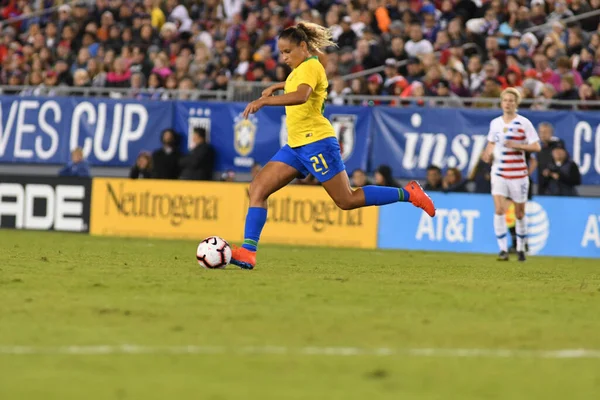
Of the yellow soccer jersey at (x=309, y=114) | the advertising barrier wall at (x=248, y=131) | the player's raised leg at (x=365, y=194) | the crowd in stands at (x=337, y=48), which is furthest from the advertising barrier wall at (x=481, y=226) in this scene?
the yellow soccer jersey at (x=309, y=114)

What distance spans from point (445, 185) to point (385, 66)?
3.08 meters

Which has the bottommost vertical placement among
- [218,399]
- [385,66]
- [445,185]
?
[218,399]

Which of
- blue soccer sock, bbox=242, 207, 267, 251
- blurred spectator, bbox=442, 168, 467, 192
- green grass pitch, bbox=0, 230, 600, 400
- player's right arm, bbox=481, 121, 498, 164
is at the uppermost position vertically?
player's right arm, bbox=481, 121, 498, 164

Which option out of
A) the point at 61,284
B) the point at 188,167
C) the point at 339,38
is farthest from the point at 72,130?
the point at 61,284

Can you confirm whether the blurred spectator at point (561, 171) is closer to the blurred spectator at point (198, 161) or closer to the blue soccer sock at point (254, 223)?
the blurred spectator at point (198, 161)

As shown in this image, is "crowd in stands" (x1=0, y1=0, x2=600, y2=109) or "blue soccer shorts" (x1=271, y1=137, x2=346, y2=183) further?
"crowd in stands" (x1=0, y1=0, x2=600, y2=109)

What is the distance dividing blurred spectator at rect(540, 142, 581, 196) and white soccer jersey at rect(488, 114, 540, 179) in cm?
357

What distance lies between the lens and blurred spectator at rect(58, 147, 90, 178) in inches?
891

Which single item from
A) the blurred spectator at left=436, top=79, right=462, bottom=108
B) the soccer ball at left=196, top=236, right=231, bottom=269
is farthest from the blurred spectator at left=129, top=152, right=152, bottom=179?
the soccer ball at left=196, top=236, right=231, bottom=269

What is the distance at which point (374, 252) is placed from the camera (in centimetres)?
1848

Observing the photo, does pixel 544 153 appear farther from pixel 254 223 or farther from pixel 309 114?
pixel 254 223

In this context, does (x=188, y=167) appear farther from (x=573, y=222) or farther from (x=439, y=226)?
(x=573, y=222)

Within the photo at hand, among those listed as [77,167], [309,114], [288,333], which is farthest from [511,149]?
[77,167]

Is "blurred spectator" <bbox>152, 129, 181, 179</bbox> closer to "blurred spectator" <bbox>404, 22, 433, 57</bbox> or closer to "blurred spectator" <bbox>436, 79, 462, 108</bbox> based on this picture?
"blurred spectator" <bbox>404, 22, 433, 57</bbox>
